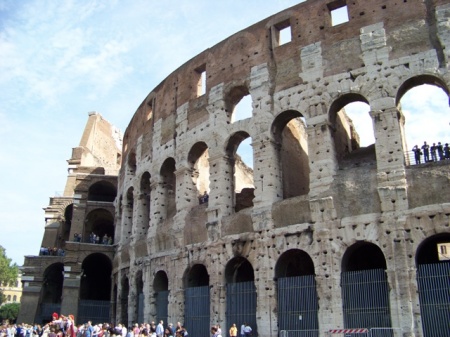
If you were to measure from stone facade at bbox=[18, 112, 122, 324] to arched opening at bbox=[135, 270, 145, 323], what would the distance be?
435 cm

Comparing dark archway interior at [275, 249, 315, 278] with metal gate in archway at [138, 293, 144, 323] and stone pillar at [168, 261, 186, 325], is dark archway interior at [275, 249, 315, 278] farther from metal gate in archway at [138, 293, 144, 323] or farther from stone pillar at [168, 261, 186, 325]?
metal gate in archway at [138, 293, 144, 323]

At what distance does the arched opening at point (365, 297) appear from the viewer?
1191 cm

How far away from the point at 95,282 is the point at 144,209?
307 inches

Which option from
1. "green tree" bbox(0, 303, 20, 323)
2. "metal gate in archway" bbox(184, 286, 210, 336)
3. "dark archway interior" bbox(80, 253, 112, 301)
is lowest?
"metal gate in archway" bbox(184, 286, 210, 336)

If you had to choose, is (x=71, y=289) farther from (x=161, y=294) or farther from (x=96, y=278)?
(x=161, y=294)


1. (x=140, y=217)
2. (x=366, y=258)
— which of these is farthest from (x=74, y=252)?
(x=366, y=258)

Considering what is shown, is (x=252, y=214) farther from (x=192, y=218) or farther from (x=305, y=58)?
(x=305, y=58)

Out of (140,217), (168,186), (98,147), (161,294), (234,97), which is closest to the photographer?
(234,97)

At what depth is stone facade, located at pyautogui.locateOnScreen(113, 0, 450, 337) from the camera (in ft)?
40.3

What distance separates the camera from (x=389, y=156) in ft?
41.6

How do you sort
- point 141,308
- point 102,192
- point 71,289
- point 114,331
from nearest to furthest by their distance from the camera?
point 114,331
point 141,308
point 71,289
point 102,192

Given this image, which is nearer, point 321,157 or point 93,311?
point 321,157

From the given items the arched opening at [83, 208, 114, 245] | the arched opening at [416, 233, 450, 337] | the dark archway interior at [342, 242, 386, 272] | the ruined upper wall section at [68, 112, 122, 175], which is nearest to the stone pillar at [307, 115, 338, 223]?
the dark archway interior at [342, 242, 386, 272]

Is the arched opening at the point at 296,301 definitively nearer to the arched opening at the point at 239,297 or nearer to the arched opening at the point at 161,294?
the arched opening at the point at 239,297
